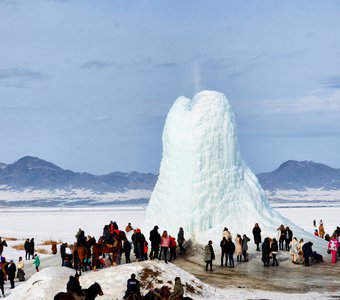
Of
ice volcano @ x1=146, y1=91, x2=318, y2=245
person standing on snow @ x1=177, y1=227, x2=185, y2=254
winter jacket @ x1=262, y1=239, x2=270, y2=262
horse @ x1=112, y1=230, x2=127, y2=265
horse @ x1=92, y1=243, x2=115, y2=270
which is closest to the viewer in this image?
horse @ x1=92, y1=243, x2=115, y2=270

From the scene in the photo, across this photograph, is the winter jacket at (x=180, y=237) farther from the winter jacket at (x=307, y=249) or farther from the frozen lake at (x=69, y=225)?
the winter jacket at (x=307, y=249)

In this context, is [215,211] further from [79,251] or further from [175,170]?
[79,251]

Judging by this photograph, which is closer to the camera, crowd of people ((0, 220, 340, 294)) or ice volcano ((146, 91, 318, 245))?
crowd of people ((0, 220, 340, 294))

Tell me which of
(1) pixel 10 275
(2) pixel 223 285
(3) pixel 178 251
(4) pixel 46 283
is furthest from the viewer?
(3) pixel 178 251

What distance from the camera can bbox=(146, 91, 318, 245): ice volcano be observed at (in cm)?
4044

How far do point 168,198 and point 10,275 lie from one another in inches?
498

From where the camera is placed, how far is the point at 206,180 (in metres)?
41.3

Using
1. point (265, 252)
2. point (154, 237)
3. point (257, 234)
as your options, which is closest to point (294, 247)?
point (265, 252)

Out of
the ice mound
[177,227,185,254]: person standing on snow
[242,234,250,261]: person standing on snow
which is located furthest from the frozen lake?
the ice mound

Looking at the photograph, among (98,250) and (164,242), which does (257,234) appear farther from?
(98,250)

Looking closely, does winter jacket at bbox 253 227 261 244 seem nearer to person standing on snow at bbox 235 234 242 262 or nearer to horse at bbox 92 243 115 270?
person standing on snow at bbox 235 234 242 262

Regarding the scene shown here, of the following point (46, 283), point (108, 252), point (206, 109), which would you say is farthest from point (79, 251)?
point (206, 109)

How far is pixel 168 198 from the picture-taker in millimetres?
41844

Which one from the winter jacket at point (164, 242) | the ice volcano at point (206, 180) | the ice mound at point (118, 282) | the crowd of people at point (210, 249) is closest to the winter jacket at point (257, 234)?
the crowd of people at point (210, 249)
